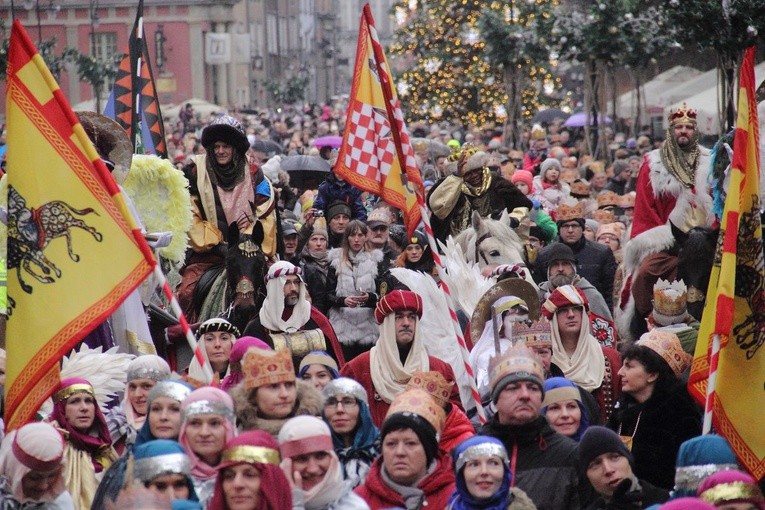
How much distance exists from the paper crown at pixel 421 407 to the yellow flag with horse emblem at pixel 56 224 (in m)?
1.44

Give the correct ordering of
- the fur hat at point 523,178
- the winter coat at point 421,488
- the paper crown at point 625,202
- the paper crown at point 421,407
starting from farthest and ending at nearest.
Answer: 1. the paper crown at point 625,202
2. the fur hat at point 523,178
3. the paper crown at point 421,407
4. the winter coat at point 421,488

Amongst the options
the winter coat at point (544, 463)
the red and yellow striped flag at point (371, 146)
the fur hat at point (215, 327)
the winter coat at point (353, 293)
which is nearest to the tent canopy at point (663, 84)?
the winter coat at point (353, 293)

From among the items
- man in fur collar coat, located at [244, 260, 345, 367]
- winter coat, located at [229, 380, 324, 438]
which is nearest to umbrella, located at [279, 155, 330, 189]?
man in fur collar coat, located at [244, 260, 345, 367]

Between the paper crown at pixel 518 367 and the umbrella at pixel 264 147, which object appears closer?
the paper crown at pixel 518 367

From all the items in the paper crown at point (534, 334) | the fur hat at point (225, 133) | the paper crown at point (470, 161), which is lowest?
the paper crown at point (534, 334)

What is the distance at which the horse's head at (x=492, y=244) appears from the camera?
530 inches

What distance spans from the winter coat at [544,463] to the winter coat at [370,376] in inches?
70.4

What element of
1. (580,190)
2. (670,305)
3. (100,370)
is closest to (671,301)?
(670,305)

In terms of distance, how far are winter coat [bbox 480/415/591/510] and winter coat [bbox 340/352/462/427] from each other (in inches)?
70.4

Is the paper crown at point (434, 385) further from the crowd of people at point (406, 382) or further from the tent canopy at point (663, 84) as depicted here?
the tent canopy at point (663, 84)

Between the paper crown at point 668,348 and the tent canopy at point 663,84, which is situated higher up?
the paper crown at point 668,348

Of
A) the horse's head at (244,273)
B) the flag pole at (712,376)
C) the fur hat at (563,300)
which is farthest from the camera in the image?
the horse's head at (244,273)

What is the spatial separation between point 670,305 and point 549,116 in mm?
27853

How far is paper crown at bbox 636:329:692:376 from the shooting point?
9.16m
